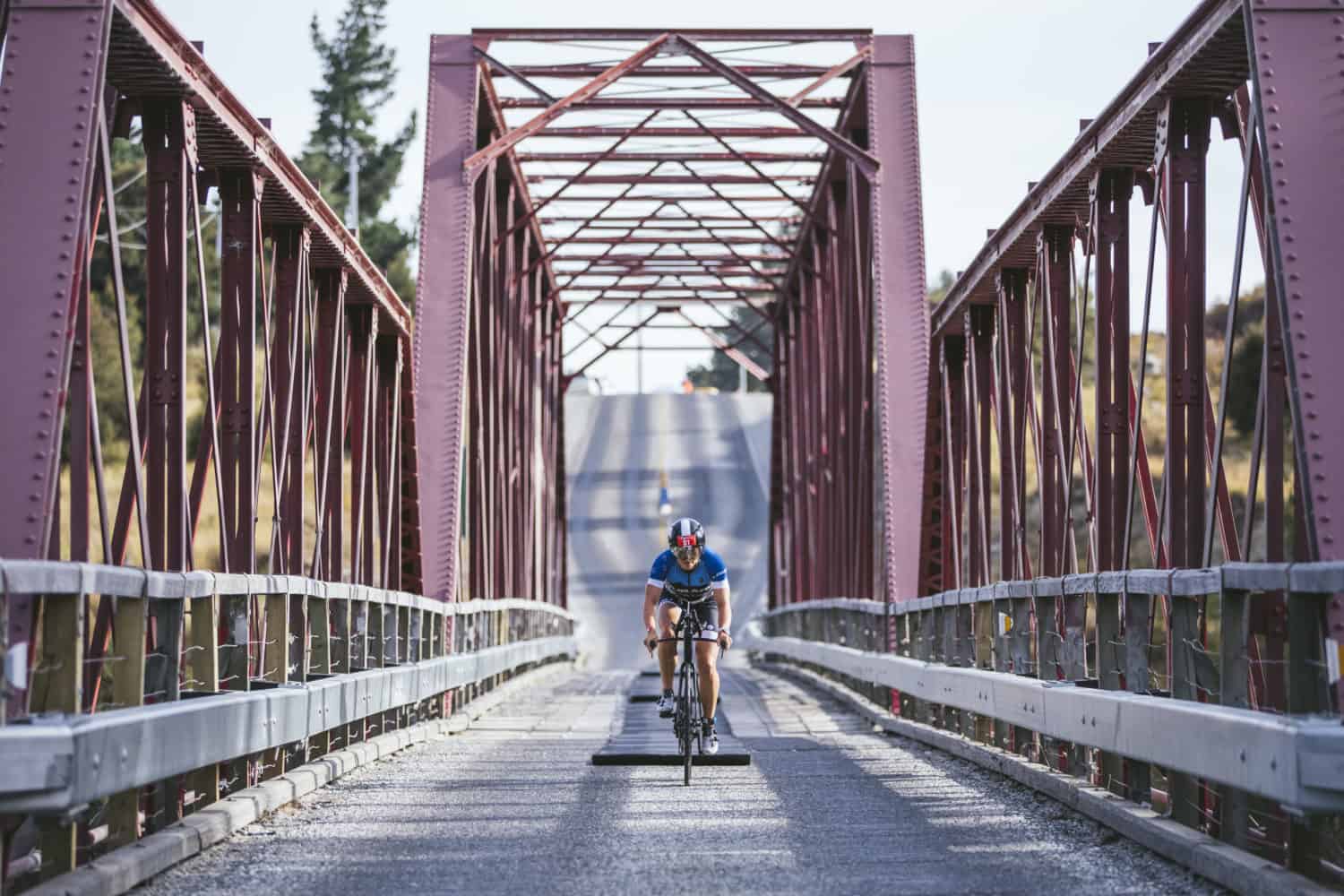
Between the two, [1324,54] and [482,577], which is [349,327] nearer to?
[482,577]

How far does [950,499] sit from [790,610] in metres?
17.0

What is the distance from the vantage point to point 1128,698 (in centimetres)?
885

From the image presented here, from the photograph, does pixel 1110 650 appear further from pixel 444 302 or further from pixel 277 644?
pixel 444 302

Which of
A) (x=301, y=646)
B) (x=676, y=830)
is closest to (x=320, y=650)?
(x=301, y=646)

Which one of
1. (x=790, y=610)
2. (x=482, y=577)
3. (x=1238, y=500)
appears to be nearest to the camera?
(x=482, y=577)

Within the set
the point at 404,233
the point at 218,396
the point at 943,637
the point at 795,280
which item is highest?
the point at 404,233

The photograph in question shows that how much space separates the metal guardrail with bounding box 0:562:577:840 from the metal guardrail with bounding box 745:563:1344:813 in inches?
149

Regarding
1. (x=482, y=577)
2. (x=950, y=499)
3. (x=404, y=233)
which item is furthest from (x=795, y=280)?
(x=404, y=233)

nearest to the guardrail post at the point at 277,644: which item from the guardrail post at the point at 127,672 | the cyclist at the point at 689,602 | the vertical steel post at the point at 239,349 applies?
the vertical steel post at the point at 239,349

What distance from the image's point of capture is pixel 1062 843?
902 cm

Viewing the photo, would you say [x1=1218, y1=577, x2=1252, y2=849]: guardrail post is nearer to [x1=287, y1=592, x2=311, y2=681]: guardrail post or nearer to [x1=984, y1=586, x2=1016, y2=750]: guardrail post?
[x1=984, y1=586, x2=1016, y2=750]: guardrail post

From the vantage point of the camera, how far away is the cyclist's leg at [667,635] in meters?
13.8

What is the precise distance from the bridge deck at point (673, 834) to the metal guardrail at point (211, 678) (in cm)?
44

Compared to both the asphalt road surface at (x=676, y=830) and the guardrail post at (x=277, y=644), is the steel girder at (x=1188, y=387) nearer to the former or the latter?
the asphalt road surface at (x=676, y=830)
